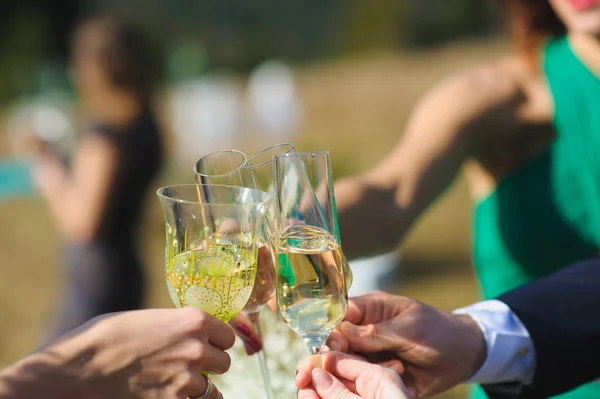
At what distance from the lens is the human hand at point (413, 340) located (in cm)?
142

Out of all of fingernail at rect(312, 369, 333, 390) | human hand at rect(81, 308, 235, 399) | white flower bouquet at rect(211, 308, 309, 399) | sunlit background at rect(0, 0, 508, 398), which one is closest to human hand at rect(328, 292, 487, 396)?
fingernail at rect(312, 369, 333, 390)

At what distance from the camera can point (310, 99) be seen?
1371cm

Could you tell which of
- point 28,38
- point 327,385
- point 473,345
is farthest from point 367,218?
point 28,38

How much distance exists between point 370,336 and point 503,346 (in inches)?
14.0

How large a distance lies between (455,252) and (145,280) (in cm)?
381

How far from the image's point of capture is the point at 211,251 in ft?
4.24

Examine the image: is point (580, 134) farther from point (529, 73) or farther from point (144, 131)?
point (144, 131)

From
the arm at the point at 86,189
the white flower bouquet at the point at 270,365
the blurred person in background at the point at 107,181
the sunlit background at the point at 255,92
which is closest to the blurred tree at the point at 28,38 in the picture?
the sunlit background at the point at 255,92

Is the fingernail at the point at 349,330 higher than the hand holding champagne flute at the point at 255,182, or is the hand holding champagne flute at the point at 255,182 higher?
the hand holding champagne flute at the point at 255,182

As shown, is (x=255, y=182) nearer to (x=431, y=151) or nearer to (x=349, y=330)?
(x=349, y=330)

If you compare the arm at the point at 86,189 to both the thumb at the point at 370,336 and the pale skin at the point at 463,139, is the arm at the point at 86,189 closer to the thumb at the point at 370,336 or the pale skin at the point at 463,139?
the pale skin at the point at 463,139

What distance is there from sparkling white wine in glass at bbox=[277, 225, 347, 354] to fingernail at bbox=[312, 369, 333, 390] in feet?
0.25

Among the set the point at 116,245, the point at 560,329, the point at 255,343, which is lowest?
the point at 116,245

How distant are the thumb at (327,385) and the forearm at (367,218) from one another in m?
0.60
